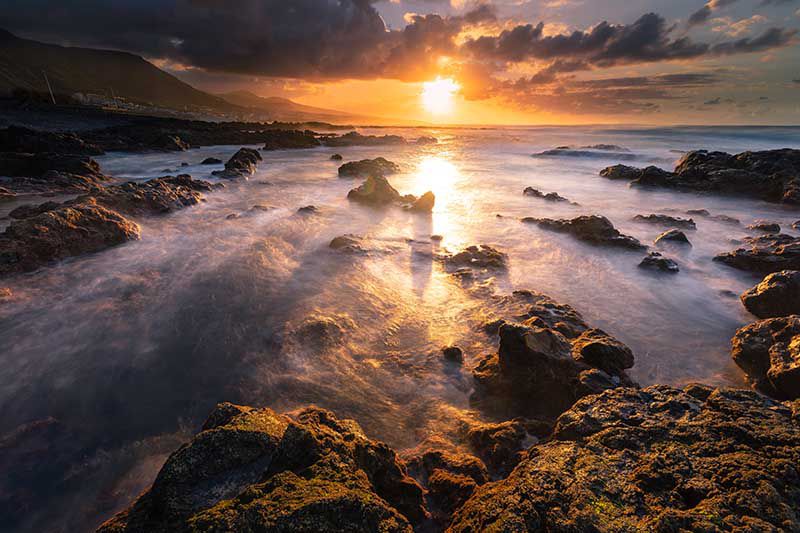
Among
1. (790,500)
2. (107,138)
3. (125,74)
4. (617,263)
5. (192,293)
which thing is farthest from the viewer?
(125,74)

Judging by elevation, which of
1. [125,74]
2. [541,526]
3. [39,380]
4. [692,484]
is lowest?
[39,380]

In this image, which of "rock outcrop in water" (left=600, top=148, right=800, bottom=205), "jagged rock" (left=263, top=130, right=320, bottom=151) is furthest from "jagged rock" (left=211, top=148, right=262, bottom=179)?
"rock outcrop in water" (left=600, top=148, right=800, bottom=205)

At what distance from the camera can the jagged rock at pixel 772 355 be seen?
13.2 ft

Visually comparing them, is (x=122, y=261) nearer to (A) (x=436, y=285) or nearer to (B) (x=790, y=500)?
(A) (x=436, y=285)

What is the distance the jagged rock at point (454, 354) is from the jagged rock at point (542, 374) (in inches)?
20.7

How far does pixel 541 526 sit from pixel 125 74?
240 m

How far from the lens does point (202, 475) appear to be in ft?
7.09

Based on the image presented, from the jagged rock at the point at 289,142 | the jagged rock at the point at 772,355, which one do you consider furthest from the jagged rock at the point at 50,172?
the jagged rock at the point at 289,142

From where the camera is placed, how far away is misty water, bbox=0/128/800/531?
13.3 ft

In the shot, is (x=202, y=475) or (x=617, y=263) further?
(x=617, y=263)

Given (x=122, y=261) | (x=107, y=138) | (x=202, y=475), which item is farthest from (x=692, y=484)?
(x=107, y=138)

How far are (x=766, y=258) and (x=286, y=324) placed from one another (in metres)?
10.8

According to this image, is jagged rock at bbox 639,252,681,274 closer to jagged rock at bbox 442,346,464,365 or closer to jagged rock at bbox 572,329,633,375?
jagged rock at bbox 572,329,633,375

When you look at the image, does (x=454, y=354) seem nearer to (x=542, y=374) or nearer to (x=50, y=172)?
(x=542, y=374)
